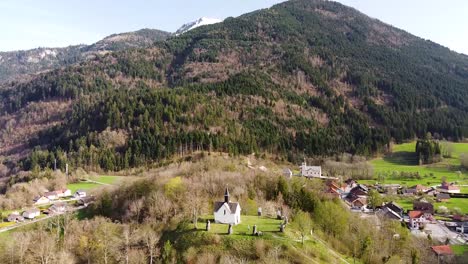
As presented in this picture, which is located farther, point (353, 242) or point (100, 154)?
point (100, 154)

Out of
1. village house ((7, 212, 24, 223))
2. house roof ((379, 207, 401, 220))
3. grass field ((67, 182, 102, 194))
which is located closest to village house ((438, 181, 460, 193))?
house roof ((379, 207, 401, 220))

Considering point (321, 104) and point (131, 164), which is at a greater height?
point (321, 104)

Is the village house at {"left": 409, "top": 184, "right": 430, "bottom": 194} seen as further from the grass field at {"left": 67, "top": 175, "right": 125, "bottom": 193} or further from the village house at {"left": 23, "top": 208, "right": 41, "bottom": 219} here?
the village house at {"left": 23, "top": 208, "right": 41, "bottom": 219}

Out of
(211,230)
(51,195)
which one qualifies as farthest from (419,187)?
(51,195)

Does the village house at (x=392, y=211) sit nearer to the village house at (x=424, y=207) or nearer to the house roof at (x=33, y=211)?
the village house at (x=424, y=207)

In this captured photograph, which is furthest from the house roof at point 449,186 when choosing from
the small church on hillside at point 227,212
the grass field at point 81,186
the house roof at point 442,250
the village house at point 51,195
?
the village house at point 51,195

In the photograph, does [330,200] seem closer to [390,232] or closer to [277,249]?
[390,232]

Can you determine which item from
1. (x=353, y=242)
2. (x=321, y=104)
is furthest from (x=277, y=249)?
(x=321, y=104)
